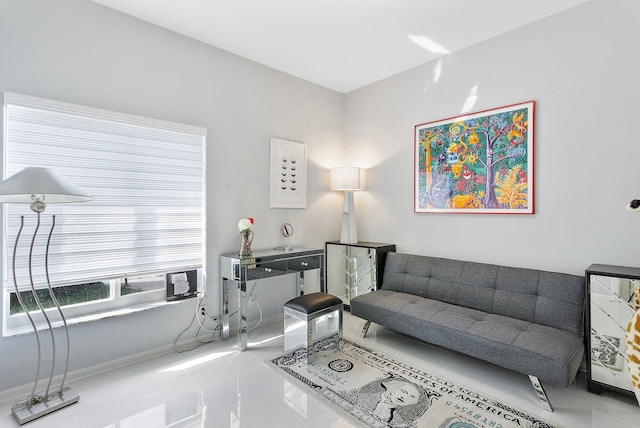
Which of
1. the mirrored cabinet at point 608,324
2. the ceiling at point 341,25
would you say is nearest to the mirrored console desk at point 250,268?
the ceiling at point 341,25

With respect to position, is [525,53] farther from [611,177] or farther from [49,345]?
[49,345]

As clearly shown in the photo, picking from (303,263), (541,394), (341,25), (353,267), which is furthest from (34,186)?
(541,394)

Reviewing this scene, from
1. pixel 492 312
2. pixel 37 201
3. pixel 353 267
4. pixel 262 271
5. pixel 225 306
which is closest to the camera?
pixel 37 201

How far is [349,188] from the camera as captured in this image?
374 centimetres

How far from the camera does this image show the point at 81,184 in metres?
2.28

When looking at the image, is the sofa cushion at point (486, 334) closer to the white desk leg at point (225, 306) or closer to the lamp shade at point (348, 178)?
the white desk leg at point (225, 306)

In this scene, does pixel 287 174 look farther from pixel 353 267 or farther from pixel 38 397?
pixel 38 397

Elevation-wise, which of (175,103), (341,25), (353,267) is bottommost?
(353,267)

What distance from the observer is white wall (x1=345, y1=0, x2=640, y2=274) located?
2.23 metres

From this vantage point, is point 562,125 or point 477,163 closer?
point 562,125

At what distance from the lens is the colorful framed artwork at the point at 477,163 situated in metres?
2.68

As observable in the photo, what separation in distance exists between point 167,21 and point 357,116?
229 cm

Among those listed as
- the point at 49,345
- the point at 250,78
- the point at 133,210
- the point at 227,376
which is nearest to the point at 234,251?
the point at 133,210

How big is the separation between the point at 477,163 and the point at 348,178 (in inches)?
54.5
